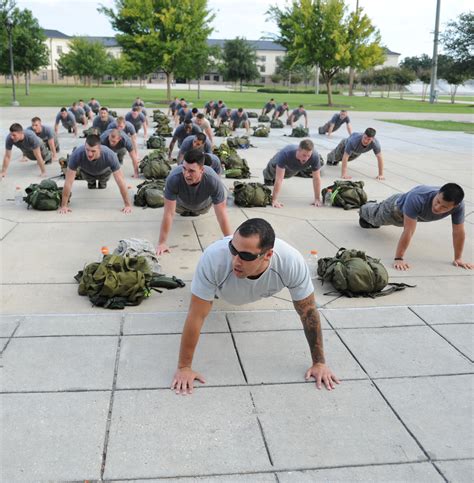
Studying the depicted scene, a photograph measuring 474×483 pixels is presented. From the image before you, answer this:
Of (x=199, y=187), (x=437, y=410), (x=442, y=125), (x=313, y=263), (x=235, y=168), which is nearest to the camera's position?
(x=437, y=410)

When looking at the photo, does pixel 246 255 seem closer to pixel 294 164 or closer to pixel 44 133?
pixel 294 164

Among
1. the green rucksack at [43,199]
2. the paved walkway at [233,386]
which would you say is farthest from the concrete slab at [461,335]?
the green rucksack at [43,199]

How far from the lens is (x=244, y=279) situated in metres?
4.11

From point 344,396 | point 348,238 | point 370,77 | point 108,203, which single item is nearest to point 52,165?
point 108,203

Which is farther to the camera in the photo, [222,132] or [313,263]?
[222,132]

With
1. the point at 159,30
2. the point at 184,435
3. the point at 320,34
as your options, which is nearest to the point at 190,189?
the point at 184,435

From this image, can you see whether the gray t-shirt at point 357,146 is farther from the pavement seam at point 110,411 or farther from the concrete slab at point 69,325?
the pavement seam at point 110,411

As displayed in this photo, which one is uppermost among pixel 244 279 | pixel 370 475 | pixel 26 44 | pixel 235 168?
pixel 26 44

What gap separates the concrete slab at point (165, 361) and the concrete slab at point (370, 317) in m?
1.22

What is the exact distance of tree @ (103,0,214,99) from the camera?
37438 mm

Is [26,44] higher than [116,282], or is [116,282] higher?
[26,44]

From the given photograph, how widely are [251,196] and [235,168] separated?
336cm

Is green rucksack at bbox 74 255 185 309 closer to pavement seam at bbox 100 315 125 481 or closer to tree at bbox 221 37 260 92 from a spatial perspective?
pavement seam at bbox 100 315 125 481

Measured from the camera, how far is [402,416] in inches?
153
